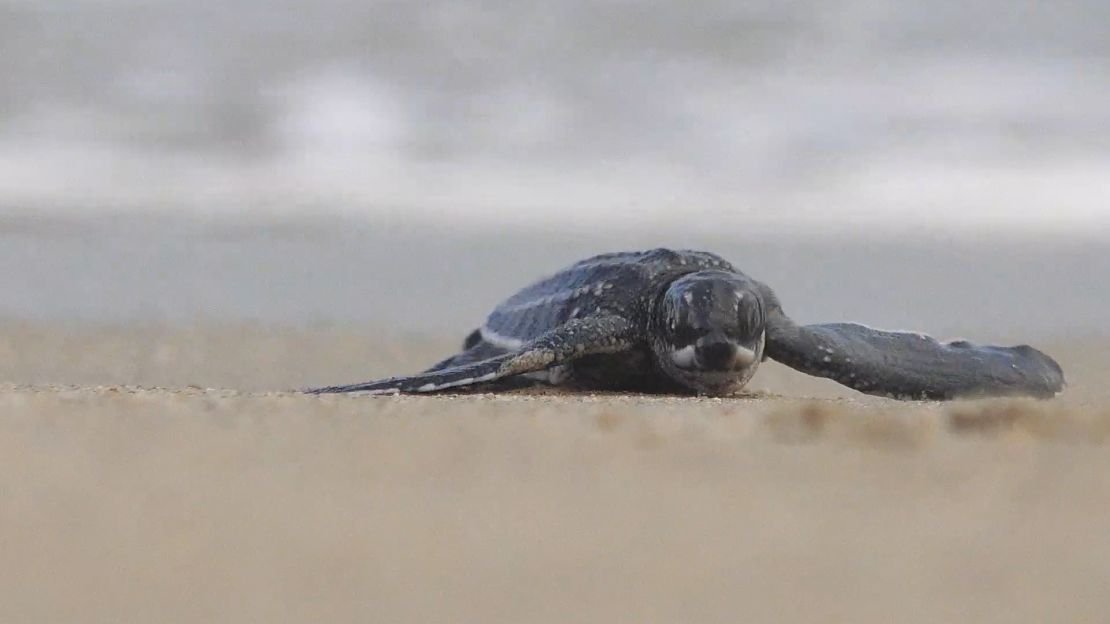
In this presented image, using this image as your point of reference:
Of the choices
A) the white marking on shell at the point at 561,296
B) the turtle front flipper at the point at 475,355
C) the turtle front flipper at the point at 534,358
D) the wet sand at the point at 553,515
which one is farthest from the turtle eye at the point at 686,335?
the wet sand at the point at 553,515

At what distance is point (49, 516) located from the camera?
5.16 feet

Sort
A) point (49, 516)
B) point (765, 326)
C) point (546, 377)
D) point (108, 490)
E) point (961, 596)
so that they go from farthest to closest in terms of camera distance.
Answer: point (546, 377)
point (765, 326)
point (108, 490)
point (49, 516)
point (961, 596)

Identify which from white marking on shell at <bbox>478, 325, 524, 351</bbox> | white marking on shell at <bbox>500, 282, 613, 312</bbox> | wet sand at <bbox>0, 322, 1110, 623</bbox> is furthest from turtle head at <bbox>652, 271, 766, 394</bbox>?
wet sand at <bbox>0, 322, 1110, 623</bbox>

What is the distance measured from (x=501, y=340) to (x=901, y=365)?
1776 millimetres

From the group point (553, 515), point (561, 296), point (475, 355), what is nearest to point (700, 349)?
point (561, 296)

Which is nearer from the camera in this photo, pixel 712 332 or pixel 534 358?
pixel 712 332

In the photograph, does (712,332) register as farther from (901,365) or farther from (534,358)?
(901,365)

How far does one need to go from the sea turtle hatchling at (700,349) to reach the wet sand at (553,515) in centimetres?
144

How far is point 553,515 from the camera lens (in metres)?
1.65

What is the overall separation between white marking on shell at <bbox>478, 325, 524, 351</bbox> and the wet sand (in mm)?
2411

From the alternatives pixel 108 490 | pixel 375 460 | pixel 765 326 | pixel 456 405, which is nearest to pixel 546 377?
pixel 765 326

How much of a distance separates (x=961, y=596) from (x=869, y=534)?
0.82 feet

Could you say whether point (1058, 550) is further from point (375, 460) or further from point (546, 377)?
point (546, 377)

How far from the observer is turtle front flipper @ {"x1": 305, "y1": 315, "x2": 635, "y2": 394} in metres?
4.00
